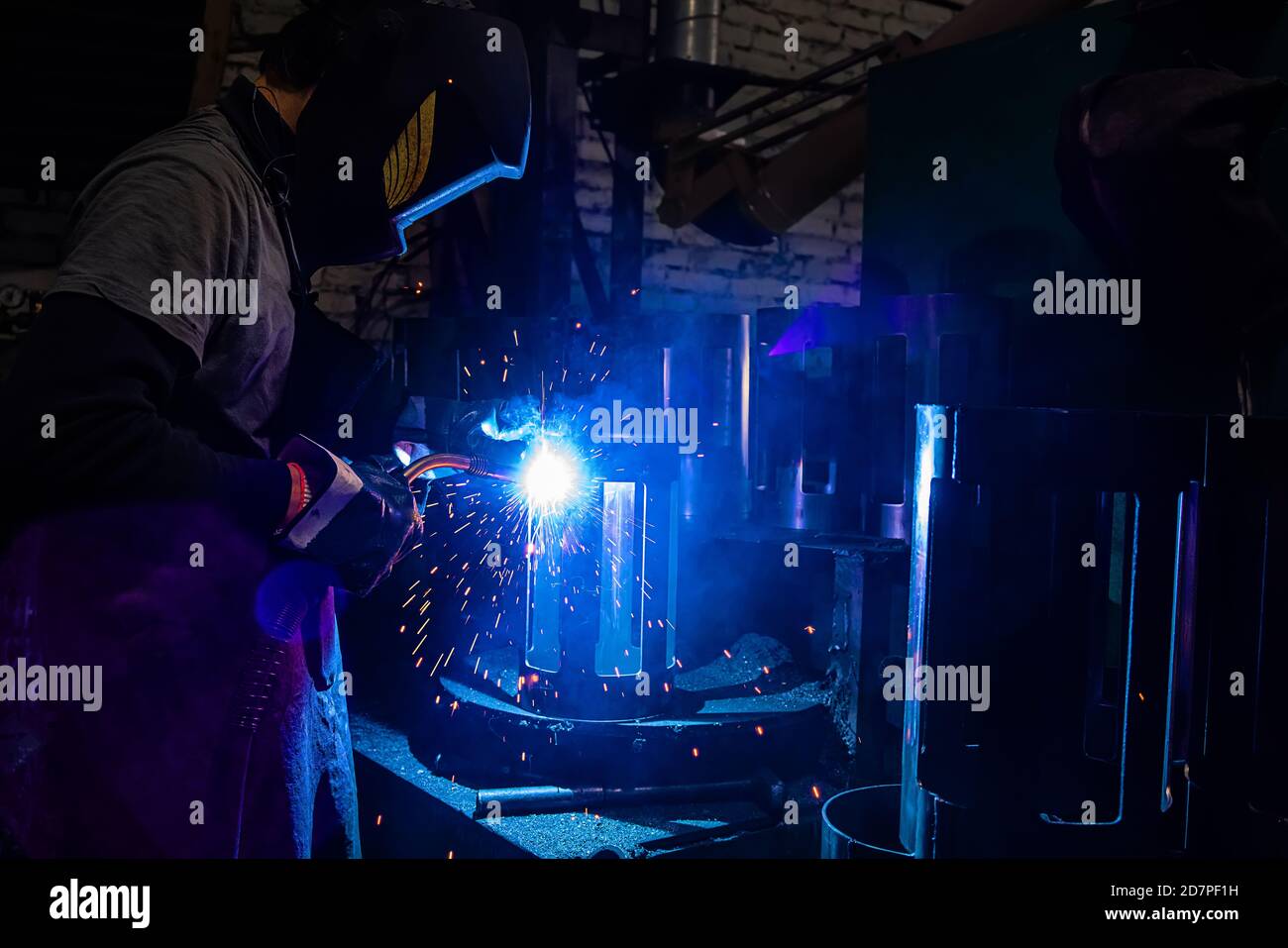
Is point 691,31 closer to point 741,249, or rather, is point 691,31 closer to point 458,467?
point 741,249

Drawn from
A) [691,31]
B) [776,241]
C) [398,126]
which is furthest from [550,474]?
[776,241]

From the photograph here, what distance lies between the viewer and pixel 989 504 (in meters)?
1.39

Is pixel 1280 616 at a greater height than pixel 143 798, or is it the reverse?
pixel 1280 616

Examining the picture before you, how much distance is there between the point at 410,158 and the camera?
6.11 feet

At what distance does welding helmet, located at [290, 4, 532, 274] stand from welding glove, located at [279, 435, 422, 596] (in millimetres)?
401

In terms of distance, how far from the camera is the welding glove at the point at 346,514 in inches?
60.6

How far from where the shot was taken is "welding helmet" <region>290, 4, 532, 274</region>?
1665 mm

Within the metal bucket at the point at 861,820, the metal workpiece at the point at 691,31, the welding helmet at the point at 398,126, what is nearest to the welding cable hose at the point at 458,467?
the welding helmet at the point at 398,126

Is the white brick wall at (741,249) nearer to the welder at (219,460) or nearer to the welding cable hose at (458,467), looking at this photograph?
the welding cable hose at (458,467)

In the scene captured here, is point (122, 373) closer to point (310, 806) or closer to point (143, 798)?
point (143, 798)

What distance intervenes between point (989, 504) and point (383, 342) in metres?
3.63

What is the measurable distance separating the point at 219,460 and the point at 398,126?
27.0 inches

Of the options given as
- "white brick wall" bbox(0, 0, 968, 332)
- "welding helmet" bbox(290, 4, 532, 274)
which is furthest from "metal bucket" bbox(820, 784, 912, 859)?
"white brick wall" bbox(0, 0, 968, 332)
